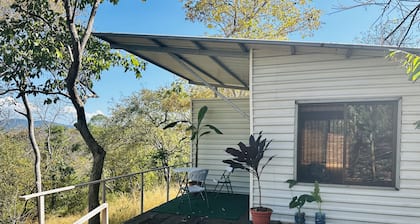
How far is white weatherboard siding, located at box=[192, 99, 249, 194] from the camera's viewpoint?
714 cm

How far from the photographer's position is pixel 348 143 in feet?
13.1

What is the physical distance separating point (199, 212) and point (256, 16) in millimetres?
9950

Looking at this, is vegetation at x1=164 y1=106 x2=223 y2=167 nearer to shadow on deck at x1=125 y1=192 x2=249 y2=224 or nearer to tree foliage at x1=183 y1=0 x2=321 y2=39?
shadow on deck at x1=125 y1=192 x2=249 y2=224

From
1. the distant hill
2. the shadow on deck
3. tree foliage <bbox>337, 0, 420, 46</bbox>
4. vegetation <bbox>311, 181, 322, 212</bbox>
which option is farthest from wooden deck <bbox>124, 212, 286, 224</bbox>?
the distant hill

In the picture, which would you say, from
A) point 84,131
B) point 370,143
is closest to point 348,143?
point 370,143

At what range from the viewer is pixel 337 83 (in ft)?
13.3

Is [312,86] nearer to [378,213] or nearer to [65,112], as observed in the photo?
[378,213]

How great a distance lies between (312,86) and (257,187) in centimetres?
180

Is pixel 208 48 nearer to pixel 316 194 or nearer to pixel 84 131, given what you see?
pixel 316 194

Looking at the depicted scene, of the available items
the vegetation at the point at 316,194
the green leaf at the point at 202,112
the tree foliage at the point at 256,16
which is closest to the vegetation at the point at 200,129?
the green leaf at the point at 202,112

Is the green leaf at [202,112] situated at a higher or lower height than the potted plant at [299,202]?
higher

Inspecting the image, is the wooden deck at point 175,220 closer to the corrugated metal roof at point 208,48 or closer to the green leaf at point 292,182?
the green leaf at point 292,182

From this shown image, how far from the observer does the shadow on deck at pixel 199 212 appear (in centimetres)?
480

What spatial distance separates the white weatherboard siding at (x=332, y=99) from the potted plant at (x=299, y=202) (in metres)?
0.11
